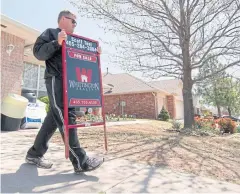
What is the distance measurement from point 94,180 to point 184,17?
825cm

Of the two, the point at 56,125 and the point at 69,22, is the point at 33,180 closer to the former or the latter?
the point at 56,125

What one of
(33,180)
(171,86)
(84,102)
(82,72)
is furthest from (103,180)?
(171,86)

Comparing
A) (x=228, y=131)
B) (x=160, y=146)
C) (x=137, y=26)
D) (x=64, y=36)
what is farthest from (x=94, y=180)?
(x=228, y=131)

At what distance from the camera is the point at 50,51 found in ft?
9.88

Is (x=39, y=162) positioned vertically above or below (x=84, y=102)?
below

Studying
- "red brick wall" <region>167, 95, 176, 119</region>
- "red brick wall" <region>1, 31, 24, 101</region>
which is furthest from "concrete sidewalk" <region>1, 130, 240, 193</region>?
"red brick wall" <region>167, 95, 176, 119</region>

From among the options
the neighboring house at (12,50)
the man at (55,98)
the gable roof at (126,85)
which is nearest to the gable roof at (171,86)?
the gable roof at (126,85)

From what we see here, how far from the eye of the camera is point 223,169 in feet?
13.7

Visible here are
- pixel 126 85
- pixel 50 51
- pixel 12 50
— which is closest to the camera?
pixel 50 51

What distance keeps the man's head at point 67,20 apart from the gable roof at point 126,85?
698 inches

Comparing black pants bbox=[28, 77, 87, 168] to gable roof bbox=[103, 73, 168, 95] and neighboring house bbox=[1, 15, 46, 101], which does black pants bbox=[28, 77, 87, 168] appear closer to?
neighboring house bbox=[1, 15, 46, 101]

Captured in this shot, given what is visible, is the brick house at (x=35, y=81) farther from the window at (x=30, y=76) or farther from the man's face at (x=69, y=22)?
the man's face at (x=69, y=22)

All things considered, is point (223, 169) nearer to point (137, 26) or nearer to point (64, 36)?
point (64, 36)

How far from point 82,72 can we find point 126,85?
20.9 metres
